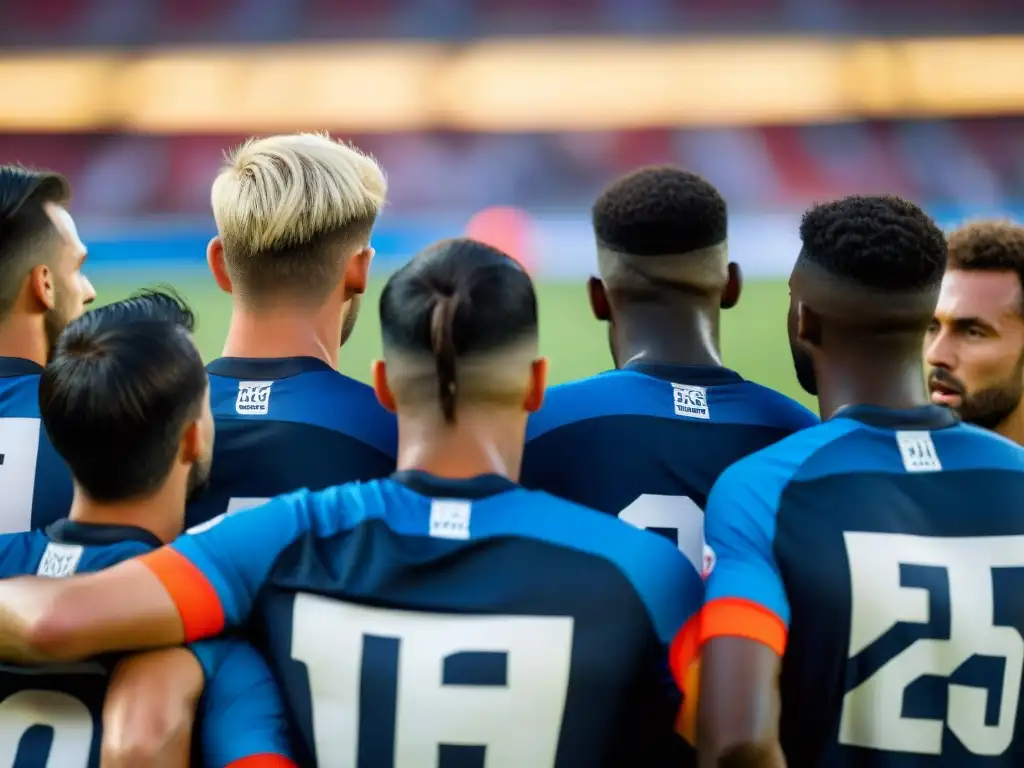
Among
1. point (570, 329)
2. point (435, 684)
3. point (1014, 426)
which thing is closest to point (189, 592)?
point (435, 684)

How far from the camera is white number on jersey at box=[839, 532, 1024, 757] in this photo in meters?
1.98

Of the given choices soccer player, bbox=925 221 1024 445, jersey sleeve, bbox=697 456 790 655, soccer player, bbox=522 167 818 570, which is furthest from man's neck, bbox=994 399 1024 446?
jersey sleeve, bbox=697 456 790 655

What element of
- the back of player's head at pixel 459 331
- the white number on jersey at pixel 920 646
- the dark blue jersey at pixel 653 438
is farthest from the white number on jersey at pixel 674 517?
the back of player's head at pixel 459 331

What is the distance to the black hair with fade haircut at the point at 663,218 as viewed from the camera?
102 inches

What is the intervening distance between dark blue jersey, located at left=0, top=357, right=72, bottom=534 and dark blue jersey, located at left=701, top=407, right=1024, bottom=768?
128cm

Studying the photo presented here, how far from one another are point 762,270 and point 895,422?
11698 mm

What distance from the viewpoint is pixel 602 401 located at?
96.1 inches

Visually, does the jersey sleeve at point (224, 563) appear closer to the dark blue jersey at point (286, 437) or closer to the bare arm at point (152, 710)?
the bare arm at point (152, 710)

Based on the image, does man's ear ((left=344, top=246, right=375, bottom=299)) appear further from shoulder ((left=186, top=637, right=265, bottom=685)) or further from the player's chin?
the player's chin

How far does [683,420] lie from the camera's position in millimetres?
2408

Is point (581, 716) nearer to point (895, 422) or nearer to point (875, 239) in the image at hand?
point (895, 422)

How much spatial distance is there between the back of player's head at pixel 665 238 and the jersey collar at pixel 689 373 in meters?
Result: 0.19

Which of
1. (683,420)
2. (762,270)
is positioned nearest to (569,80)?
(762,270)

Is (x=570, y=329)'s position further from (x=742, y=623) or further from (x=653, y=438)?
(x=742, y=623)
